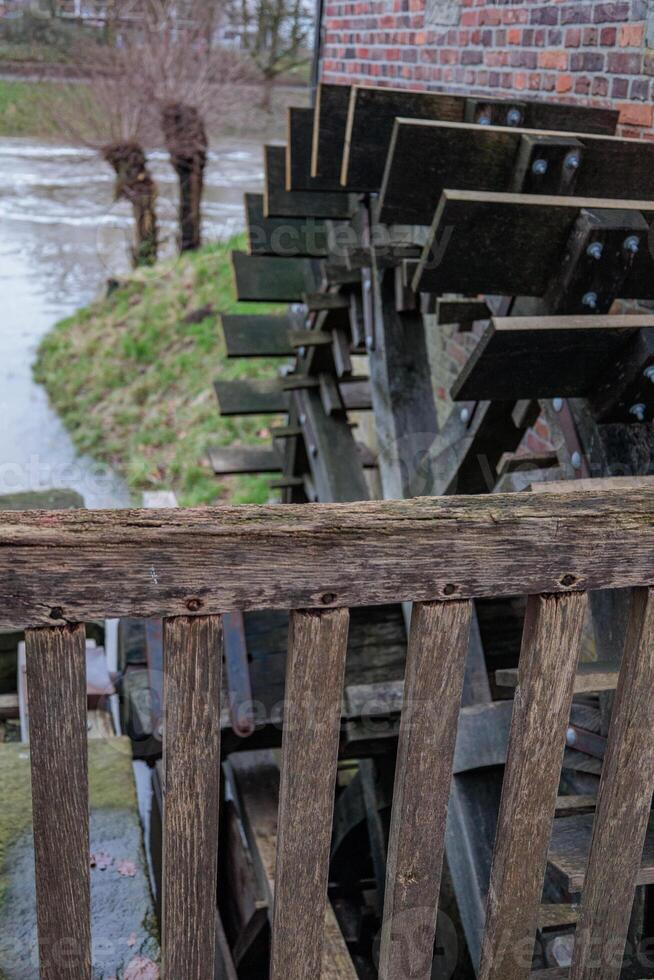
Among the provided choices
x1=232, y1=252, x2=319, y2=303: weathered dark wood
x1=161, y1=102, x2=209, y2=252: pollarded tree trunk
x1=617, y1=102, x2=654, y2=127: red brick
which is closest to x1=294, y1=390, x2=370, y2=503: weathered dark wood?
x1=232, y1=252, x2=319, y2=303: weathered dark wood

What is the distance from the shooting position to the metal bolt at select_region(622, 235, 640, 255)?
2561mm

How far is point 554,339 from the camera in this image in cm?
254

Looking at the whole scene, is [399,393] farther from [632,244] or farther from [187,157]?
[187,157]

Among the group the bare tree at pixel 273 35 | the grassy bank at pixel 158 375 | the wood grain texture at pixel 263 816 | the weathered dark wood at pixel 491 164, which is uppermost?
the bare tree at pixel 273 35

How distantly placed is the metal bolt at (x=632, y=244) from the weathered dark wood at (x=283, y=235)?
2642mm

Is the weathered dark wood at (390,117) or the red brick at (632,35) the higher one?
the red brick at (632,35)

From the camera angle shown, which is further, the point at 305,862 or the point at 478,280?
the point at 478,280

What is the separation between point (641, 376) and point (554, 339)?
251mm

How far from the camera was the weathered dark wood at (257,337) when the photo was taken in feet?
20.2

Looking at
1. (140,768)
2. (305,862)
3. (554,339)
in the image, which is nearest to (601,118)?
(554,339)

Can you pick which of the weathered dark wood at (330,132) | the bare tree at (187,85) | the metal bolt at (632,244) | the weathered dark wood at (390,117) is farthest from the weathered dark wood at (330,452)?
the bare tree at (187,85)

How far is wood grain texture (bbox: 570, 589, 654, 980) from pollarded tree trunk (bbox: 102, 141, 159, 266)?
43.2 feet

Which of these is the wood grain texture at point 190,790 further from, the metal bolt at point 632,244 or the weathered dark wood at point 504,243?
the metal bolt at point 632,244

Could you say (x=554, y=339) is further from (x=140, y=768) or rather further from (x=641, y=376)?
(x=140, y=768)
